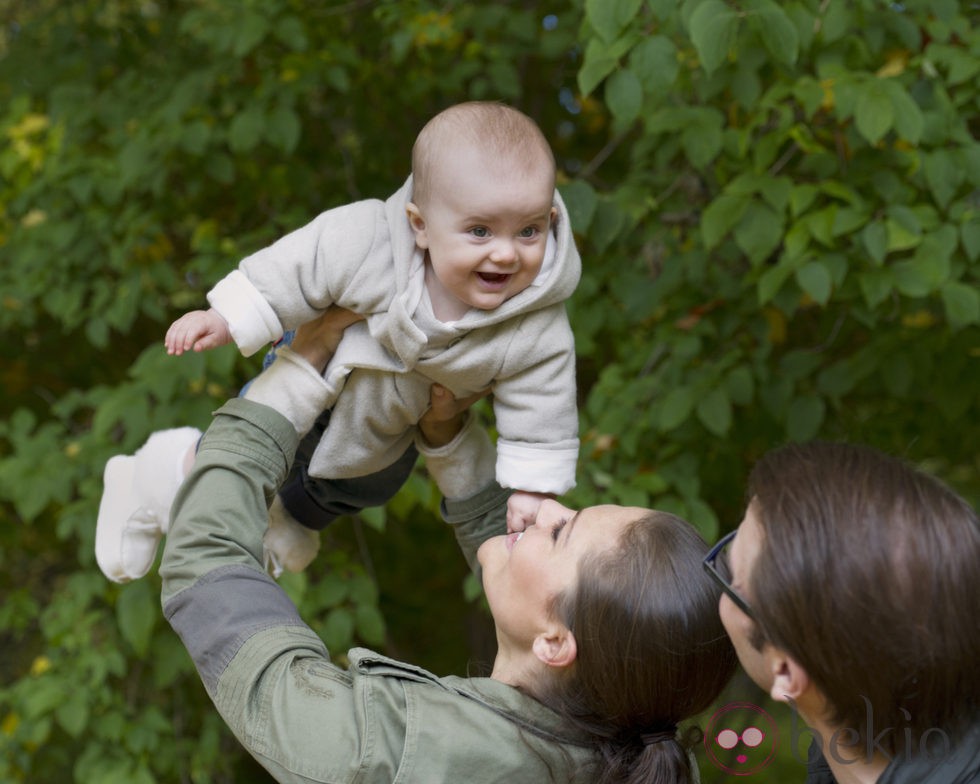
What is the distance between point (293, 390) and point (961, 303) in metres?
1.41

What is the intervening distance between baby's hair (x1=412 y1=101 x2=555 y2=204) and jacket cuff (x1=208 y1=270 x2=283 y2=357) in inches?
11.0

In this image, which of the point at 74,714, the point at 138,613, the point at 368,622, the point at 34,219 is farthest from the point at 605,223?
the point at 74,714

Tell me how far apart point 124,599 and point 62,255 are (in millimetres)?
1093

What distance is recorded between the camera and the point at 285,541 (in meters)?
1.95

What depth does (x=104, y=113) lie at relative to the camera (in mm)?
3391

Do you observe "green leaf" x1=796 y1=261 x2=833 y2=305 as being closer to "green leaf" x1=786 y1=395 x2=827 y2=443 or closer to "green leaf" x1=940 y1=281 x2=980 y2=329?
"green leaf" x1=940 y1=281 x2=980 y2=329

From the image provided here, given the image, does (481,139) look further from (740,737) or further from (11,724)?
(11,724)

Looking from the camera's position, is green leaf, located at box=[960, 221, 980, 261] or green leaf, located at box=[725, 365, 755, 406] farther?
green leaf, located at box=[725, 365, 755, 406]

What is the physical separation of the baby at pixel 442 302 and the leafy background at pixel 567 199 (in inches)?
22.5

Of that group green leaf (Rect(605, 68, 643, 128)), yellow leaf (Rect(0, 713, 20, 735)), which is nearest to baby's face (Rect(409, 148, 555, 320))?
green leaf (Rect(605, 68, 643, 128))

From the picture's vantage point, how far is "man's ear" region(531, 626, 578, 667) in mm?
1470

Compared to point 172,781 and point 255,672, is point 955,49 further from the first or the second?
point 172,781

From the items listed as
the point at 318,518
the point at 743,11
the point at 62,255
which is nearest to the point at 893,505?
the point at 318,518

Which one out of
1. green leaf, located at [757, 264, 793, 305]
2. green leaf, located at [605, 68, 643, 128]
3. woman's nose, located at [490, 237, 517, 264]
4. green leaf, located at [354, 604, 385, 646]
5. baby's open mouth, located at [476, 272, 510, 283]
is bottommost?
green leaf, located at [354, 604, 385, 646]
